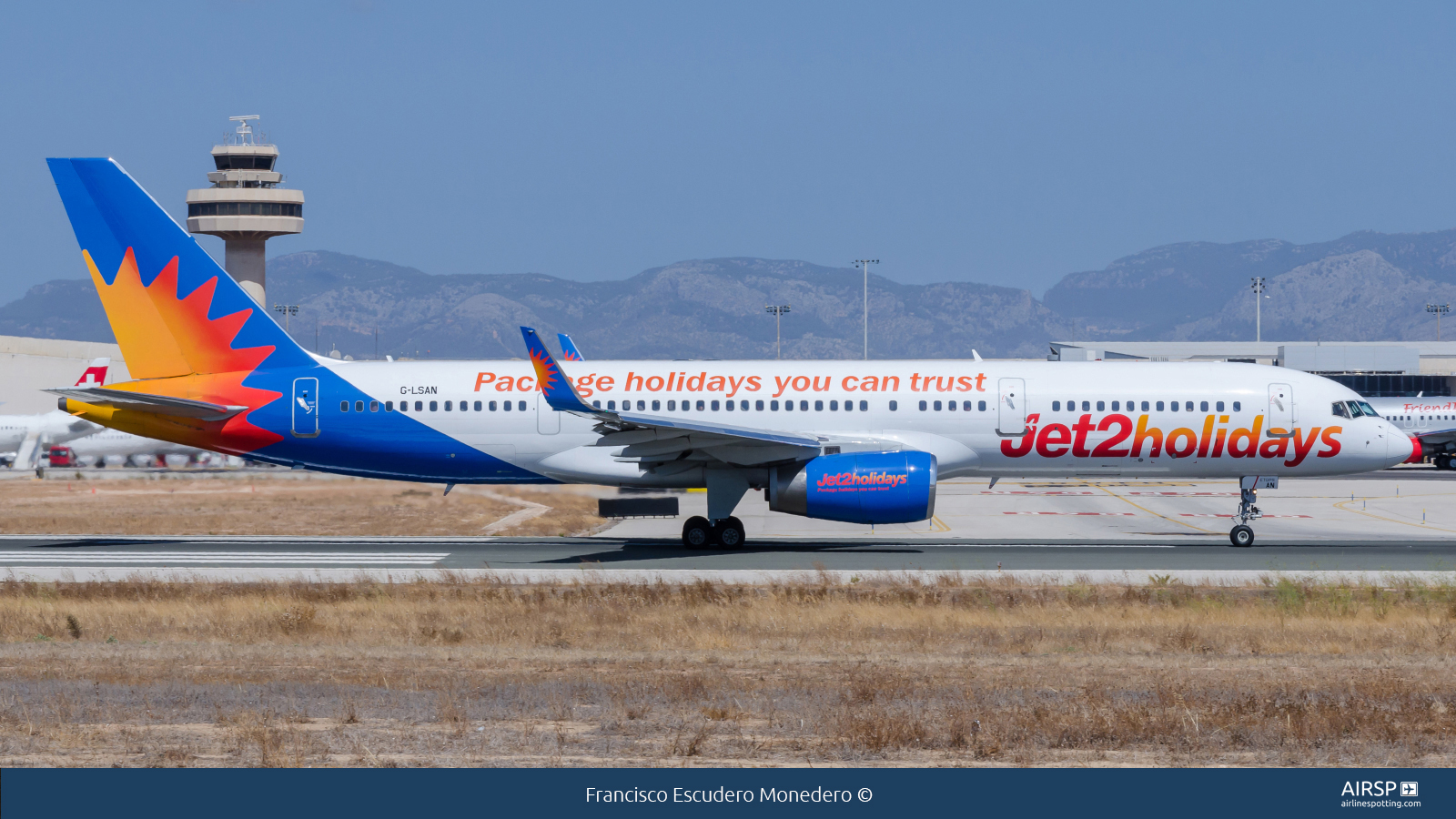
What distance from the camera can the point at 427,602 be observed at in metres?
21.8

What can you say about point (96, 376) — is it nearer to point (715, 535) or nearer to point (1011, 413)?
point (715, 535)

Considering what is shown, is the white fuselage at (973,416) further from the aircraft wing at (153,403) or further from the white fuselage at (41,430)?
the white fuselage at (41,430)

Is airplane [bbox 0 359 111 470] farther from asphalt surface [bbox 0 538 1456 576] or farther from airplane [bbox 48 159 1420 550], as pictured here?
airplane [bbox 48 159 1420 550]

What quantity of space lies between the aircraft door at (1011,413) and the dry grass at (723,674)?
8569 mm

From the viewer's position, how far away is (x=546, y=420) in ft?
104

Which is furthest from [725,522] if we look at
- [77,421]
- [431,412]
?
[77,421]

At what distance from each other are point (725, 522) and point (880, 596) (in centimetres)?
921

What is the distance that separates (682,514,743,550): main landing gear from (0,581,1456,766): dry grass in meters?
7.47

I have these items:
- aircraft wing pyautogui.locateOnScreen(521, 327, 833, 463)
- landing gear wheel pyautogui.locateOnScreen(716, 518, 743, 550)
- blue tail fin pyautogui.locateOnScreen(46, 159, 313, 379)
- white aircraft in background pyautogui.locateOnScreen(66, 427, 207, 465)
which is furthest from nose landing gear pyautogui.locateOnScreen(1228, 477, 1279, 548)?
white aircraft in background pyautogui.locateOnScreen(66, 427, 207, 465)

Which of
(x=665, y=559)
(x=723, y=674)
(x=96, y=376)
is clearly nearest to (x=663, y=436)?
(x=665, y=559)

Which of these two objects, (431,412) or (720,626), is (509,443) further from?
(720,626)

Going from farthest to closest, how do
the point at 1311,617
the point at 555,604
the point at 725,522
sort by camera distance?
the point at 725,522, the point at 555,604, the point at 1311,617

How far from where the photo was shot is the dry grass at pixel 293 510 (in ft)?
124

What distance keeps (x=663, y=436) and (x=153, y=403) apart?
37.7 feet
